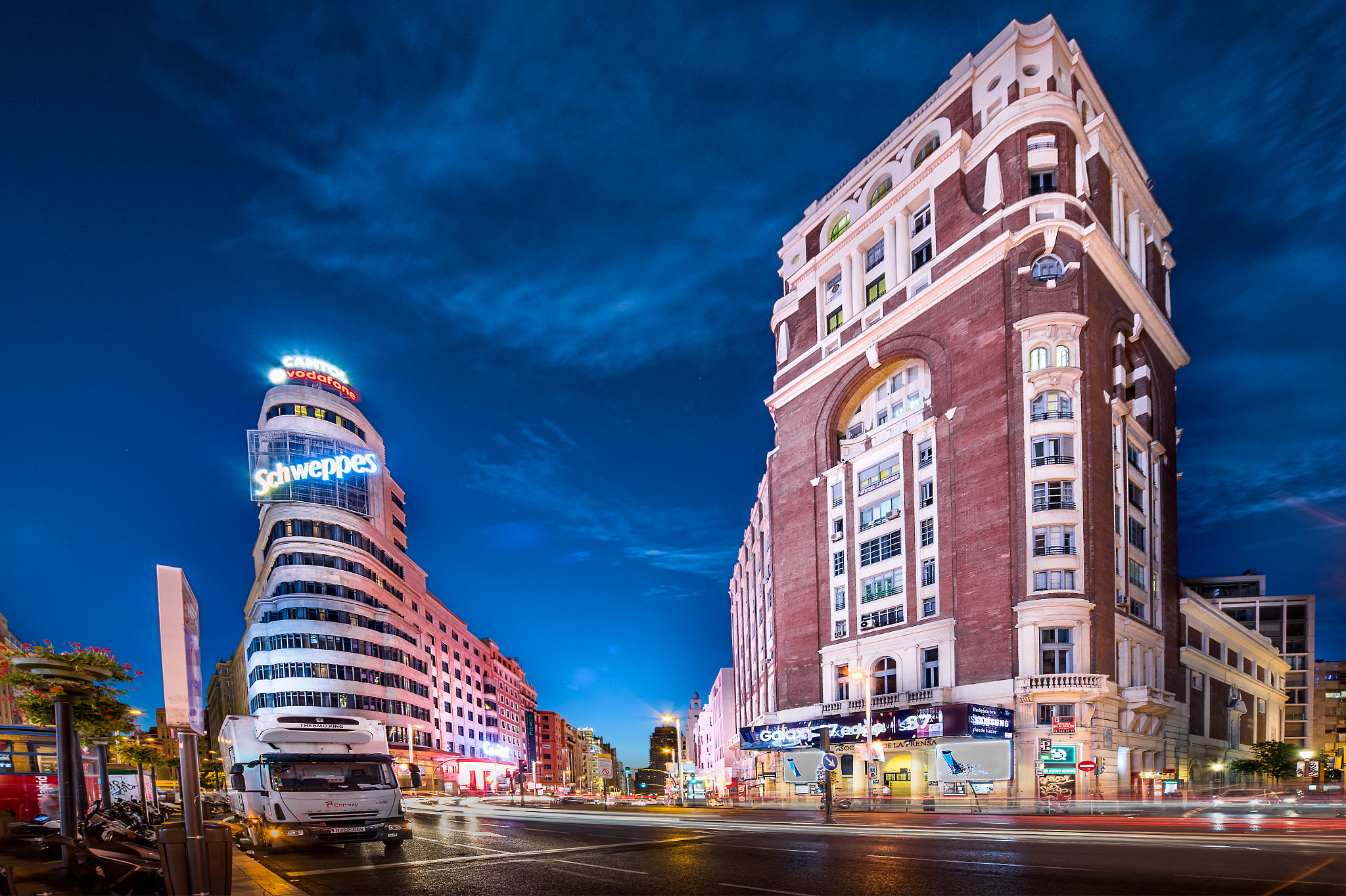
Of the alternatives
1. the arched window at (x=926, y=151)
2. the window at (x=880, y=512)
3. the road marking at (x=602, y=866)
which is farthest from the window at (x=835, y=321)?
the road marking at (x=602, y=866)

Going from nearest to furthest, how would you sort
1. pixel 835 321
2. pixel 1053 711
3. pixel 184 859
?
pixel 184 859, pixel 1053 711, pixel 835 321

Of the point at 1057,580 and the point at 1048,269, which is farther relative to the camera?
the point at 1048,269

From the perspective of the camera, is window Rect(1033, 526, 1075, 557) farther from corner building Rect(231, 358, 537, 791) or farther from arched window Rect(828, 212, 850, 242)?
corner building Rect(231, 358, 537, 791)

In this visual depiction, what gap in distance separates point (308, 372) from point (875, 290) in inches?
2486

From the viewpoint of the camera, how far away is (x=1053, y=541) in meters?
43.5

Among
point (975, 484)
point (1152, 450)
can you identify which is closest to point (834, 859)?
point (975, 484)

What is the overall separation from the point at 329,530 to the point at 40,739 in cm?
5998

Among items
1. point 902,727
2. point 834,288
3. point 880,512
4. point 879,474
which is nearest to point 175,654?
point 902,727

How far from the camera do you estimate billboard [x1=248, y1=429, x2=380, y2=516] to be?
79000 mm

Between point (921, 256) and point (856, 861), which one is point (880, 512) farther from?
point (856, 861)

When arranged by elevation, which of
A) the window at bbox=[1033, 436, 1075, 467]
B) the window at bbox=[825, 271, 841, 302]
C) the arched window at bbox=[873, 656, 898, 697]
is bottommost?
the arched window at bbox=[873, 656, 898, 697]

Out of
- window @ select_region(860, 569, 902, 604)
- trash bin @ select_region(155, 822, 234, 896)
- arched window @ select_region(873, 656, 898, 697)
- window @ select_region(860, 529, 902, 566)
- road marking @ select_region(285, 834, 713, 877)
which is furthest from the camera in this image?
window @ select_region(860, 529, 902, 566)

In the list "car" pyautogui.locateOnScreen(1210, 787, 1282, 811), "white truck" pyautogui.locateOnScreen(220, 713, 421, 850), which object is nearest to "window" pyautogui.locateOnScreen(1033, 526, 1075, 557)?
"car" pyautogui.locateOnScreen(1210, 787, 1282, 811)

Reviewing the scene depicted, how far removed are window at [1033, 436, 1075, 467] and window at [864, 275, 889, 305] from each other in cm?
1742
